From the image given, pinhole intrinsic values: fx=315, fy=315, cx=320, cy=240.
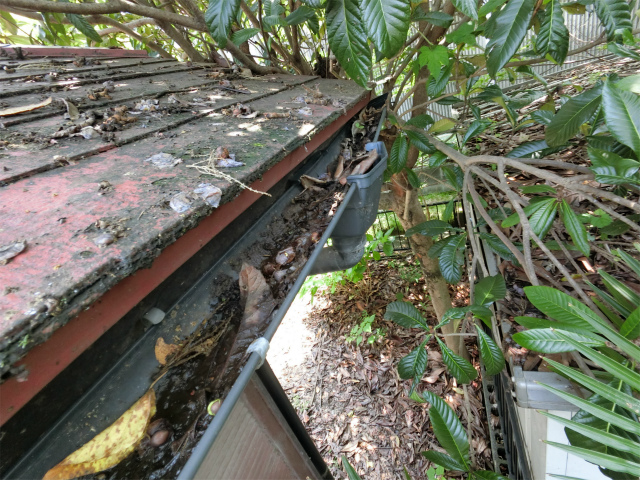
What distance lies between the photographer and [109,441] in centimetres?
69

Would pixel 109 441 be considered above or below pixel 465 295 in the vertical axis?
above

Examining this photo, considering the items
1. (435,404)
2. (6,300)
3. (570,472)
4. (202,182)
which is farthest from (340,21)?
Result: (570,472)

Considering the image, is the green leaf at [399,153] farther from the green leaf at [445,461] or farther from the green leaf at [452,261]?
the green leaf at [445,461]

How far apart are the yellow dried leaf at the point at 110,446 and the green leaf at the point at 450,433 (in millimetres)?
1495

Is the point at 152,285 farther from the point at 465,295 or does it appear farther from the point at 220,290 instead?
the point at 465,295

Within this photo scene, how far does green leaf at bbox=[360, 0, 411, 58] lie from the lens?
3.91ft

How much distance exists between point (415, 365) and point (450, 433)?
376mm

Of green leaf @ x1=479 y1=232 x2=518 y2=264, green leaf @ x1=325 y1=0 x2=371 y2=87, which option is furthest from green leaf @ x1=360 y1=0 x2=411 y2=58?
green leaf @ x1=479 y1=232 x2=518 y2=264

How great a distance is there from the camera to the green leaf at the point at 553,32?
5.11ft

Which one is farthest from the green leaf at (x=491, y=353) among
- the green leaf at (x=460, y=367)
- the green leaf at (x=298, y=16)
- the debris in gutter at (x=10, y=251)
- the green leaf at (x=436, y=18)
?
the green leaf at (x=298, y=16)

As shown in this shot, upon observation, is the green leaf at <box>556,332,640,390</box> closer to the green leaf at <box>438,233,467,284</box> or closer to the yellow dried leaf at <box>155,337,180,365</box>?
the yellow dried leaf at <box>155,337,180,365</box>

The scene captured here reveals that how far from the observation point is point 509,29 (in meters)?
1.51

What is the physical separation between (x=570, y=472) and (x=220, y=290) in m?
1.92

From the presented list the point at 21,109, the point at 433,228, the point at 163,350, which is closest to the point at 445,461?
the point at 163,350
